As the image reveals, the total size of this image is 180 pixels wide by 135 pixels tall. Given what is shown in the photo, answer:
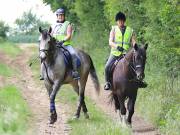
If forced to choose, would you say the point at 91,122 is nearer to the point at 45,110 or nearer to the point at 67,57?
the point at 67,57

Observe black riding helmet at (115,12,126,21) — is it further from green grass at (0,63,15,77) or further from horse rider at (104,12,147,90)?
green grass at (0,63,15,77)

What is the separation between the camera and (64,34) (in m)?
13.9

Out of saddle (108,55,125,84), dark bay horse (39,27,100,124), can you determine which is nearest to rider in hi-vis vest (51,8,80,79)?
dark bay horse (39,27,100,124)

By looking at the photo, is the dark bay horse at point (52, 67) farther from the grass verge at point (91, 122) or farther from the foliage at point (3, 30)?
the foliage at point (3, 30)

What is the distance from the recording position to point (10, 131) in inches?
381

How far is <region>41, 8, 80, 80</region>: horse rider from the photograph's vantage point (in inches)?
542

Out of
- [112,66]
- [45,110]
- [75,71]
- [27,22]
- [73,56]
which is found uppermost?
[73,56]

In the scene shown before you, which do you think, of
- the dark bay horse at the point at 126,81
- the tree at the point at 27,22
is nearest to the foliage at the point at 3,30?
the tree at the point at 27,22

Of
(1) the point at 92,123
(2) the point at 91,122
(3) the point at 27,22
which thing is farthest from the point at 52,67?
(3) the point at 27,22

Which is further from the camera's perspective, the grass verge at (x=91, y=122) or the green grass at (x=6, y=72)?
the green grass at (x=6, y=72)

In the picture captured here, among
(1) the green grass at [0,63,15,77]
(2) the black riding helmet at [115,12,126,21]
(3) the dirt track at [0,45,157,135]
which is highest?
(2) the black riding helmet at [115,12,126,21]

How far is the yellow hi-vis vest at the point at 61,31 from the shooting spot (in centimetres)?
1379

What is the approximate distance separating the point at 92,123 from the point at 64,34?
2651 mm

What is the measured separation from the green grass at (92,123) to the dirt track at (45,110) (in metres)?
0.24
